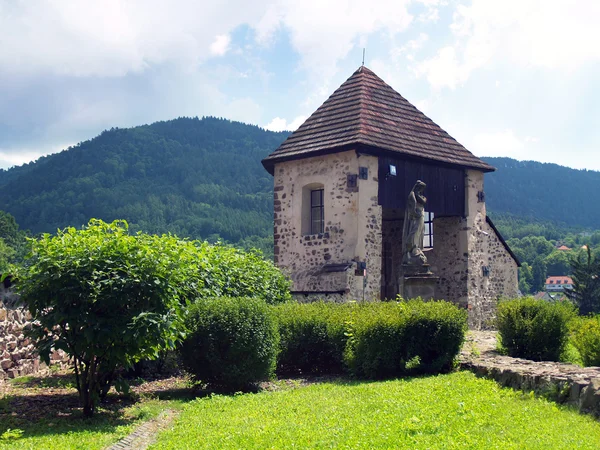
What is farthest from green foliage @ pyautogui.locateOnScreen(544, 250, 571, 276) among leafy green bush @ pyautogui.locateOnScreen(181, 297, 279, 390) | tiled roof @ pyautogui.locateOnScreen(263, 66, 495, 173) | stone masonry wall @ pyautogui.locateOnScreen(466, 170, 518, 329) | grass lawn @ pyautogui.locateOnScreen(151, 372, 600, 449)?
grass lawn @ pyautogui.locateOnScreen(151, 372, 600, 449)

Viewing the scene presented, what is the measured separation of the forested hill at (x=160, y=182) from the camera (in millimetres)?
77812

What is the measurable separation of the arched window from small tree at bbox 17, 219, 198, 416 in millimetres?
12463

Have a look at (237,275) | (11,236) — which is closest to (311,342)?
(237,275)

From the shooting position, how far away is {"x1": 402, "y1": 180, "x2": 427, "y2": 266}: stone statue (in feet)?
58.5

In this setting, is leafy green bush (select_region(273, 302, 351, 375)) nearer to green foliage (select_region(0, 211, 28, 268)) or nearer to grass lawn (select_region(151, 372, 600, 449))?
grass lawn (select_region(151, 372, 600, 449))

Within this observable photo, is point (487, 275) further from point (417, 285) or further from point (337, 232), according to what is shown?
point (417, 285)

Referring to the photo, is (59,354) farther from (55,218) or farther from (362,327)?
(55,218)

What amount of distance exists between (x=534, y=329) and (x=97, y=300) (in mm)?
8111

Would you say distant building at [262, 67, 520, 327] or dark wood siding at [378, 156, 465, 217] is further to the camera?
dark wood siding at [378, 156, 465, 217]

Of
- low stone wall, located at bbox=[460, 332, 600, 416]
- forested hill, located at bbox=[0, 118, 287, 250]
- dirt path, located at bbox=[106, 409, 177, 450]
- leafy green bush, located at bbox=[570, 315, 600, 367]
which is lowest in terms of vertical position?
dirt path, located at bbox=[106, 409, 177, 450]

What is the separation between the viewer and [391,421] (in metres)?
7.52

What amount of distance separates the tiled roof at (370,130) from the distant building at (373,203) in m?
0.05

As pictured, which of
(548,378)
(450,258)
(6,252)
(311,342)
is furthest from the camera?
(6,252)

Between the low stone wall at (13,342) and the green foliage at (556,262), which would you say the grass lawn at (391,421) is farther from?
the green foliage at (556,262)
